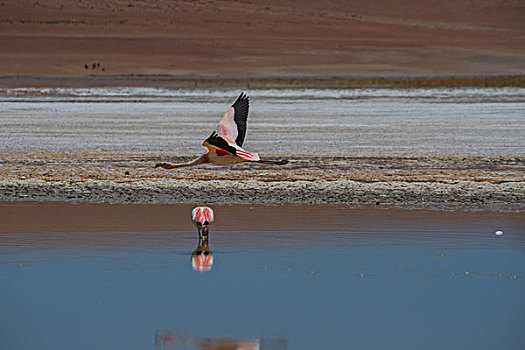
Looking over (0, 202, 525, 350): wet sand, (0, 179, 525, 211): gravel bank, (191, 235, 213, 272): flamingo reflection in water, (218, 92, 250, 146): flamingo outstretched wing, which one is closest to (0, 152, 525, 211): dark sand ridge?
(0, 179, 525, 211): gravel bank

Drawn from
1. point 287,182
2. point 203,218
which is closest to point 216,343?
point 203,218

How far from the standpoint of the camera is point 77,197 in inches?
475

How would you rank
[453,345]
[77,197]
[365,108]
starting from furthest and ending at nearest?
[365,108]
[77,197]
[453,345]

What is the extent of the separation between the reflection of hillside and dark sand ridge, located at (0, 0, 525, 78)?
4296 centimetres

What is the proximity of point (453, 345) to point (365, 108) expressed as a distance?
22289 mm

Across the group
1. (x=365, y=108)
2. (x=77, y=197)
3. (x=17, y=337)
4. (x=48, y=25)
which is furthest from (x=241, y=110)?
(x=48, y=25)

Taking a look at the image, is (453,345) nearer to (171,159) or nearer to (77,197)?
(77,197)

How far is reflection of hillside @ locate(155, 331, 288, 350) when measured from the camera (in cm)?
591

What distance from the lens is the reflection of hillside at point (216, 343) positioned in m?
5.91

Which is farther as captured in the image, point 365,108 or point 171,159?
point 365,108

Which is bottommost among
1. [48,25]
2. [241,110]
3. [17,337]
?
[17,337]

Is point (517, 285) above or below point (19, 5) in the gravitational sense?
below

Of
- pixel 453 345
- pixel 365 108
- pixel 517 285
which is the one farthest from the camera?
pixel 365 108

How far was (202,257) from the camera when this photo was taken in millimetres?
8477
